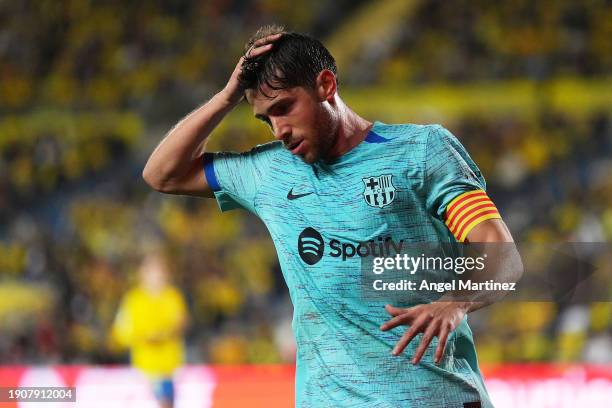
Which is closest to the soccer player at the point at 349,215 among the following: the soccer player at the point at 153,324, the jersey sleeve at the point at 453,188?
the jersey sleeve at the point at 453,188

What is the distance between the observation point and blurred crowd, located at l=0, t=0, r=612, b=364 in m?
9.84

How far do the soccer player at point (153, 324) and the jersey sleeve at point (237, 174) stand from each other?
4712mm

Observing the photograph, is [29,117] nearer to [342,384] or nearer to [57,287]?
[57,287]

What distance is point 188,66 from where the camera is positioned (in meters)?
11.9

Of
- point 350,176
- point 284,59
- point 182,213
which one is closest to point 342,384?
point 350,176

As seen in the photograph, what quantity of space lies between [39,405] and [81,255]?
22.9ft

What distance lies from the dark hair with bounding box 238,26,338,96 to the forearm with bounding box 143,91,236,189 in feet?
0.54

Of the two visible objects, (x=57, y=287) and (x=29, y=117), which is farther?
(x=29, y=117)

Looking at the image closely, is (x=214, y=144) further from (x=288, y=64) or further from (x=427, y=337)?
(x=427, y=337)

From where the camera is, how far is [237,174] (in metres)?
2.52

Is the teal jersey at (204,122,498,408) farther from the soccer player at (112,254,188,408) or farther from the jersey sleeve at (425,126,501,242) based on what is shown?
the soccer player at (112,254,188,408)

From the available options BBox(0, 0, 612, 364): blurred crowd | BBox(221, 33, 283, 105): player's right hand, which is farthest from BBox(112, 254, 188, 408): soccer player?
BBox(221, 33, 283, 105): player's right hand

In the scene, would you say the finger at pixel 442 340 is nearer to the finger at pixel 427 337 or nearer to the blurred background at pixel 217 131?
the finger at pixel 427 337

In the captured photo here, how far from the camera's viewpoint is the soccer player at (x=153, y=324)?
7133mm
